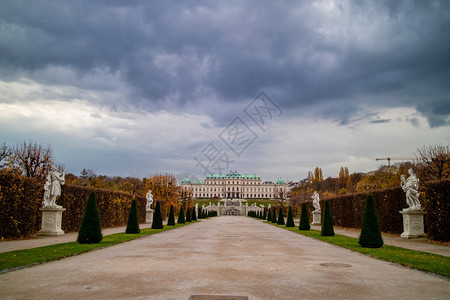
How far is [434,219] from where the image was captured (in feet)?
51.9

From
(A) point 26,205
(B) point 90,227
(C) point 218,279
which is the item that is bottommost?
→ (C) point 218,279

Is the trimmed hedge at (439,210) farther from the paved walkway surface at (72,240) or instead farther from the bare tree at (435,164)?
the bare tree at (435,164)

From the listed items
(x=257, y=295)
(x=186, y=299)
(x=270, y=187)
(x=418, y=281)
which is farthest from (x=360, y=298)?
(x=270, y=187)

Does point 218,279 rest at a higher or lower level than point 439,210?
lower

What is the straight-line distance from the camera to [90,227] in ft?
45.1

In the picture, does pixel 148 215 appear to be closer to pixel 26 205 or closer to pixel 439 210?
pixel 26 205

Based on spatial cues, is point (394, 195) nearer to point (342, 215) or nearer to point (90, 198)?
point (342, 215)

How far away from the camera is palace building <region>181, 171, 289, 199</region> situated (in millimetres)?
164125

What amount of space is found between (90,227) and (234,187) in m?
153

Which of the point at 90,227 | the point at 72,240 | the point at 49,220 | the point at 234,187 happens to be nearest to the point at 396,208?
the point at 90,227

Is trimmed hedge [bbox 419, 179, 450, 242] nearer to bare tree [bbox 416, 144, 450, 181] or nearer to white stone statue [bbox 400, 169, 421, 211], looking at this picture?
white stone statue [bbox 400, 169, 421, 211]

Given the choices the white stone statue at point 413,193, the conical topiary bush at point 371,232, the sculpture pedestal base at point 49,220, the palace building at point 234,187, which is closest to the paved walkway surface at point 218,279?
the conical topiary bush at point 371,232

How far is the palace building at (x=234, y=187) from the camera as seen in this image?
16412 centimetres

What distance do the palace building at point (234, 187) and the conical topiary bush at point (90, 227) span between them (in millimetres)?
148708
